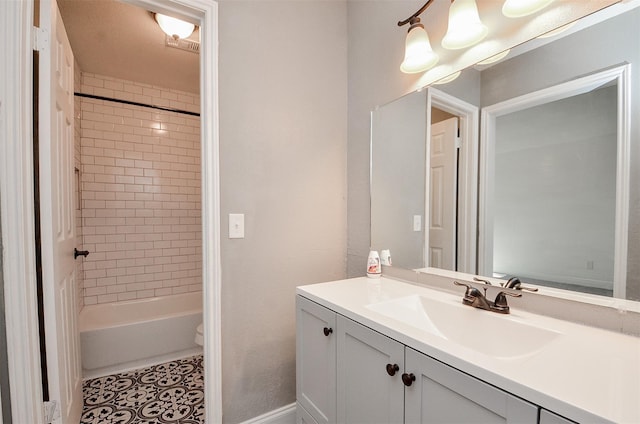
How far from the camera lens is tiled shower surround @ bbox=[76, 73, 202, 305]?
2633mm

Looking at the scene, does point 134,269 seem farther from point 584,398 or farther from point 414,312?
point 584,398

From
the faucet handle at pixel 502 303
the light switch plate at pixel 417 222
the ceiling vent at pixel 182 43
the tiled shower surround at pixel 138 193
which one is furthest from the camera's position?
the tiled shower surround at pixel 138 193

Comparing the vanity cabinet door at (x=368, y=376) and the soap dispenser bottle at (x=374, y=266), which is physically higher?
the soap dispenser bottle at (x=374, y=266)

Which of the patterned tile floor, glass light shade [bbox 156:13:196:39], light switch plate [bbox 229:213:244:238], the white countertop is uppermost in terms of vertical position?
glass light shade [bbox 156:13:196:39]

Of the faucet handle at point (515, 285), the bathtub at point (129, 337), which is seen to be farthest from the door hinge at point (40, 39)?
the faucet handle at point (515, 285)

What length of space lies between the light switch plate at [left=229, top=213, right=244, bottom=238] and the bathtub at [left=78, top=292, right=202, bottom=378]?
4.87 ft

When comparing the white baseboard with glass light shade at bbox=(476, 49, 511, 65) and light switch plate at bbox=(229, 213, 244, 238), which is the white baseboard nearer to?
light switch plate at bbox=(229, 213, 244, 238)

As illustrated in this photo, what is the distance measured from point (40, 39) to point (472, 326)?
1975mm

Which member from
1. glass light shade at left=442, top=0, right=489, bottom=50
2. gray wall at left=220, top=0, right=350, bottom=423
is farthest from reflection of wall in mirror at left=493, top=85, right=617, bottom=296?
gray wall at left=220, top=0, right=350, bottom=423

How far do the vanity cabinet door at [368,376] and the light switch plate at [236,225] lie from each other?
0.69 meters

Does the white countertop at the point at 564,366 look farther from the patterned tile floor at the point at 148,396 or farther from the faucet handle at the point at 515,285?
the patterned tile floor at the point at 148,396

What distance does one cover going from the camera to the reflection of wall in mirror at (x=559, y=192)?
86cm

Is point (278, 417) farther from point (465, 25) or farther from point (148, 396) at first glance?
point (465, 25)

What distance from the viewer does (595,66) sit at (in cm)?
88
